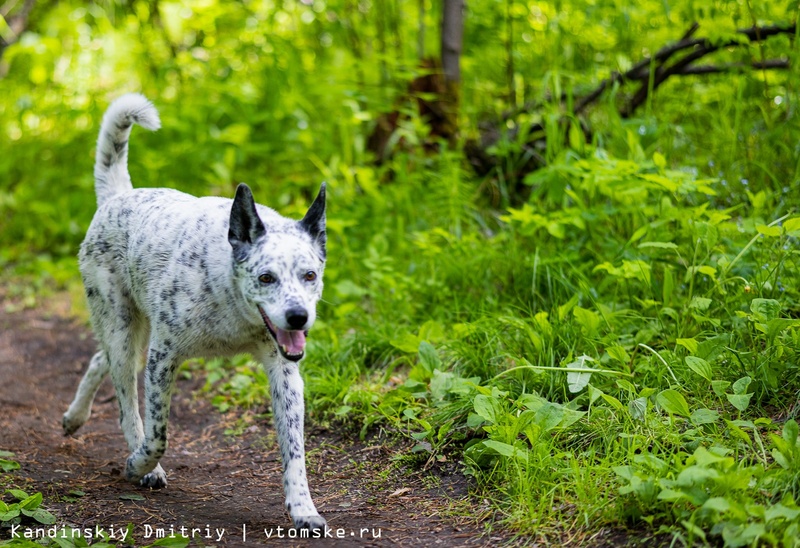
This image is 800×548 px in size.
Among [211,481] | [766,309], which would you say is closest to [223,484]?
[211,481]

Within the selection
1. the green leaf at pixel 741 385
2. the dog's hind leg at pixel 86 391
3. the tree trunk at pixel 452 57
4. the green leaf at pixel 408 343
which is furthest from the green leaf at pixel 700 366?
the tree trunk at pixel 452 57

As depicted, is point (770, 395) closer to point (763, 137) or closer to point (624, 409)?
point (624, 409)

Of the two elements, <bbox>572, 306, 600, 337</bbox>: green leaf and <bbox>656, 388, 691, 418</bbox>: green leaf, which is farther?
<bbox>572, 306, 600, 337</bbox>: green leaf

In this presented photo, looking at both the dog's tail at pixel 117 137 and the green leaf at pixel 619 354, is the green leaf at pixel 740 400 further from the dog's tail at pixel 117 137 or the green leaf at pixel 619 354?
the dog's tail at pixel 117 137

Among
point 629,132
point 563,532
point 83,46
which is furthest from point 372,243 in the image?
point 83,46

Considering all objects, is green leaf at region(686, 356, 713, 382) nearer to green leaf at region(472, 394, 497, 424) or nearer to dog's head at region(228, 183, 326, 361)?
green leaf at region(472, 394, 497, 424)

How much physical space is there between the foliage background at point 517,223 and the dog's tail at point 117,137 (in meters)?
1.54

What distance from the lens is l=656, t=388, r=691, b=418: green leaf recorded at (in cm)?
333

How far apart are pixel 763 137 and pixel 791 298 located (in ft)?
6.02

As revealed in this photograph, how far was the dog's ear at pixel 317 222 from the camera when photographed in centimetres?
359

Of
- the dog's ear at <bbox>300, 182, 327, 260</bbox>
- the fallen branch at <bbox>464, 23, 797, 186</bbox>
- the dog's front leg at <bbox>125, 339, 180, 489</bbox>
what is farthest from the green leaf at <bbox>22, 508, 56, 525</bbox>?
the fallen branch at <bbox>464, 23, 797, 186</bbox>

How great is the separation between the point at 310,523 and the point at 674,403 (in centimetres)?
164

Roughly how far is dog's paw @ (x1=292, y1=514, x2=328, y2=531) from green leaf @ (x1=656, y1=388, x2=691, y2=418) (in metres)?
1.55

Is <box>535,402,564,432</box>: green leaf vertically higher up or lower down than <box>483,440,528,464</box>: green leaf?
higher up
